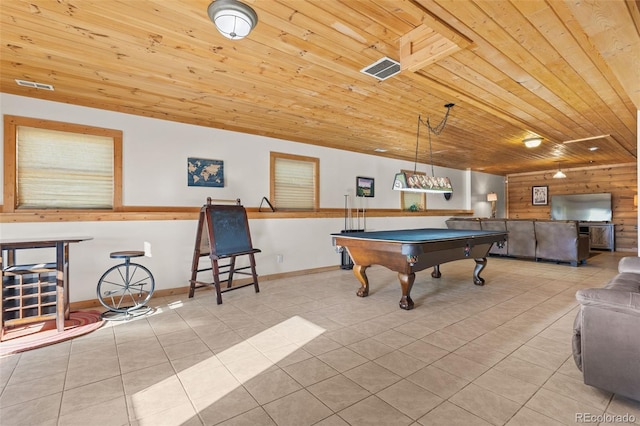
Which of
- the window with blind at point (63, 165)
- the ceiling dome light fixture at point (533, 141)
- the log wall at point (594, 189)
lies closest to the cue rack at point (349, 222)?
the ceiling dome light fixture at point (533, 141)

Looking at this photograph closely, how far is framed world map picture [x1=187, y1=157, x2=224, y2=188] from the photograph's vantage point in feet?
14.7

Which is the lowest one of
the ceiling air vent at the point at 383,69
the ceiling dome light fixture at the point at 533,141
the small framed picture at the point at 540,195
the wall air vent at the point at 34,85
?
the small framed picture at the point at 540,195

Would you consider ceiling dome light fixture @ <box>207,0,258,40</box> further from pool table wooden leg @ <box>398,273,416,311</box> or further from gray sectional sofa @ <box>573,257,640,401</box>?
pool table wooden leg @ <box>398,273,416,311</box>

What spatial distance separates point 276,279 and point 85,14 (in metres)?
4.13

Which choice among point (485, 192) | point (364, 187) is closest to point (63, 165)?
point (364, 187)

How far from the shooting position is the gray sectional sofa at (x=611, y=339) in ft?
5.56

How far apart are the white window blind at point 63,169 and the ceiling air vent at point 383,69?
3.40m

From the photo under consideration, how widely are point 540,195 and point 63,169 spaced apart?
12374 mm

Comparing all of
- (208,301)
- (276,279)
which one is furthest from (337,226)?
(208,301)

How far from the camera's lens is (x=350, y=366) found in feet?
7.41

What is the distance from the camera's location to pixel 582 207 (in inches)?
358

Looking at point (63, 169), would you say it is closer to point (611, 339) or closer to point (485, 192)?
point (611, 339)

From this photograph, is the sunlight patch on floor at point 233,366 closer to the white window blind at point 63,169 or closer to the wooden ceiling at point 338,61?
the wooden ceiling at point 338,61

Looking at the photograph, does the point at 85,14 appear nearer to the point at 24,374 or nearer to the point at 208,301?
the point at 24,374
